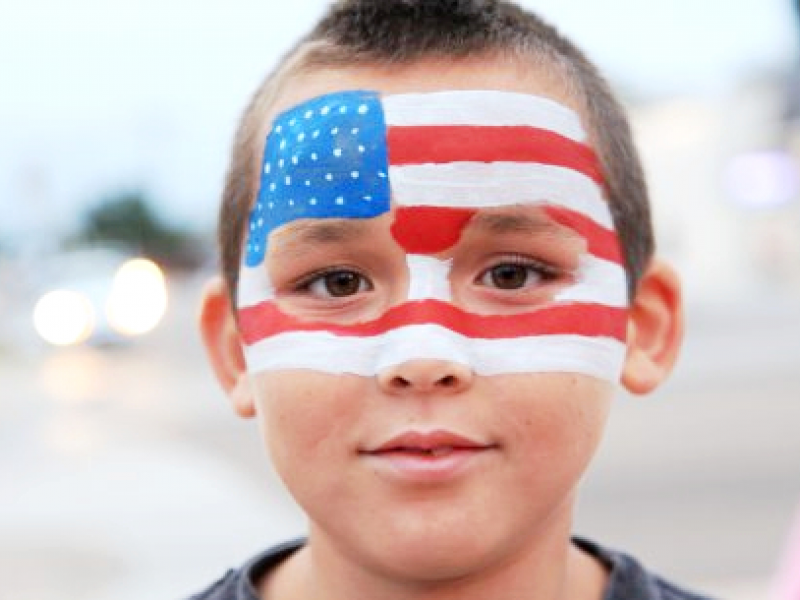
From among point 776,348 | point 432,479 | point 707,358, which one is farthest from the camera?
point 776,348

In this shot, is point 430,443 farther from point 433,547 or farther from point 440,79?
point 440,79

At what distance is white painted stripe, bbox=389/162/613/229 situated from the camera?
6.89 feet

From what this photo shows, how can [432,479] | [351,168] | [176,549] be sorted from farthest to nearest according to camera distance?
[176,549], [351,168], [432,479]

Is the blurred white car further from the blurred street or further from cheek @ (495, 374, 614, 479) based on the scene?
cheek @ (495, 374, 614, 479)

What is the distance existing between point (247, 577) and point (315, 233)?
0.72 meters

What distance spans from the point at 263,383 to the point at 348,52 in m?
0.55

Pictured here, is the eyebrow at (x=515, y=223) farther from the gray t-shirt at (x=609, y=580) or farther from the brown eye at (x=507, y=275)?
the gray t-shirt at (x=609, y=580)

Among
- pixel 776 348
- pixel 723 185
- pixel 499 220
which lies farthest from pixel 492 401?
pixel 723 185

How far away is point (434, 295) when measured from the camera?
81.4 inches

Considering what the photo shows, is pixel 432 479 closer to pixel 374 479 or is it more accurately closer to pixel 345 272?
A: pixel 374 479

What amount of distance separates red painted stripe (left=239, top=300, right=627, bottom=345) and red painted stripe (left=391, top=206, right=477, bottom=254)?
3.5 inches

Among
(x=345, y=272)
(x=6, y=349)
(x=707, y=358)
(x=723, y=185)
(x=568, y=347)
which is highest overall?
(x=723, y=185)

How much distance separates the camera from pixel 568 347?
85.0 inches

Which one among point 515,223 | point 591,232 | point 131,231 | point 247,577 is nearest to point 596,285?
point 591,232
